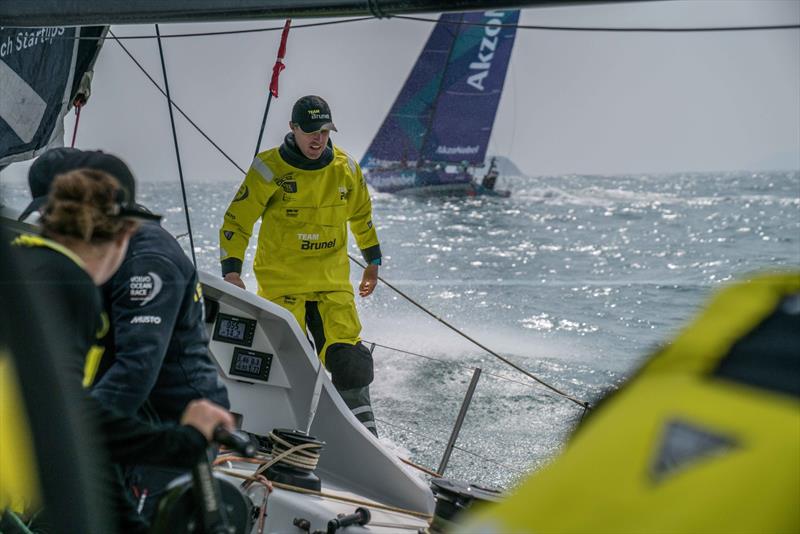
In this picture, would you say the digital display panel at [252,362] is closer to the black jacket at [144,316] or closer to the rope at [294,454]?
the rope at [294,454]

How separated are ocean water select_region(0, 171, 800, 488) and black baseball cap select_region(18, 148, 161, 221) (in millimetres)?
50

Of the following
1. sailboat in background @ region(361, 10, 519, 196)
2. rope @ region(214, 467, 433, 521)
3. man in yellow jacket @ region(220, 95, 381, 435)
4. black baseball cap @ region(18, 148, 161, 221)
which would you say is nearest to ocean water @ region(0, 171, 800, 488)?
black baseball cap @ region(18, 148, 161, 221)

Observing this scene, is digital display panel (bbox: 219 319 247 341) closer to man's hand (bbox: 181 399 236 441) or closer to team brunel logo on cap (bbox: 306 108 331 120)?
team brunel logo on cap (bbox: 306 108 331 120)

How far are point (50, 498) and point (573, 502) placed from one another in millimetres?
554

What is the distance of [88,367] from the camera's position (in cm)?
161

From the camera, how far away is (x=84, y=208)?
140cm

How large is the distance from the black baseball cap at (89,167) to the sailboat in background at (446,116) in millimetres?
23378

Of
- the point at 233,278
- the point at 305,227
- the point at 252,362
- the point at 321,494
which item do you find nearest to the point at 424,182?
the point at 305,227

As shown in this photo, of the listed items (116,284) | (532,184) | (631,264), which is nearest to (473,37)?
(631,264)

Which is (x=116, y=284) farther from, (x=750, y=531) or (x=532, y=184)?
(x=532, y=184)

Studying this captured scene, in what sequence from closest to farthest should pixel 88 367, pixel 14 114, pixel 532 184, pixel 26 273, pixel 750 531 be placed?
pixel 750 531 < pixel 26 273 < pixel 88 367 < pixel 14 114 < pixel 532 184

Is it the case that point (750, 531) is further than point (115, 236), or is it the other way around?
point (115, 236)

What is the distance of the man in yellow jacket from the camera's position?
4098 millimetres

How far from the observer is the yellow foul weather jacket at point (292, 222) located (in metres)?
4.12
